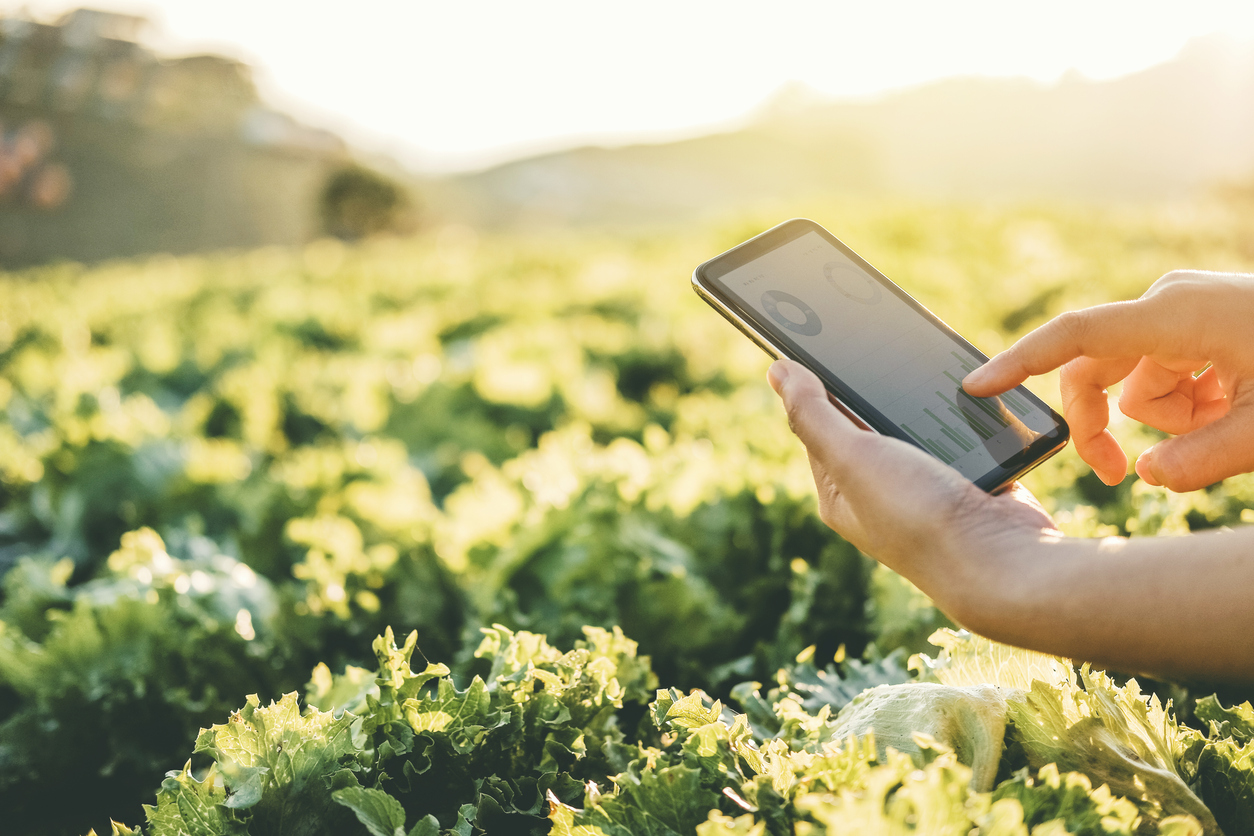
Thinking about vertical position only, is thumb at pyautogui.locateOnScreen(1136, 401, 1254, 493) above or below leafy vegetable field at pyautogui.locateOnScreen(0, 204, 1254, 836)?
above

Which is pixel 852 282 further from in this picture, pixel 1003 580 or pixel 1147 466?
pixel 1003 580

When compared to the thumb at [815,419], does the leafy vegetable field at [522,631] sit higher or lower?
lower

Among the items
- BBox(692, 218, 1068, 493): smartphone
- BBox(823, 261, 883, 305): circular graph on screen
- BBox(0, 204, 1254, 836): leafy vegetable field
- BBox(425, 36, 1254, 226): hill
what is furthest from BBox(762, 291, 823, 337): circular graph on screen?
BBox(425, 36, 1254, 226): hill

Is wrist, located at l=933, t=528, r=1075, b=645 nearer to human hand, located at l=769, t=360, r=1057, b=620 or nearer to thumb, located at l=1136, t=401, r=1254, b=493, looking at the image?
human hand, located at l=769, t=360, r=1057, b=620

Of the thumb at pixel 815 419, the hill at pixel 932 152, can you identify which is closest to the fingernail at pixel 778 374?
the thumb at pixel 815 419

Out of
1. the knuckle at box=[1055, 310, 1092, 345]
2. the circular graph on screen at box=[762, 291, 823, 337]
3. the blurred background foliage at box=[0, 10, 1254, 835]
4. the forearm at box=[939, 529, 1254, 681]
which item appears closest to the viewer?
the forearm at box=[939, 529, 1254, 681]

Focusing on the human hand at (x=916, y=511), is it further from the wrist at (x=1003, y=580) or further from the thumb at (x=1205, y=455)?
the thumb at (x=1205, y=455)

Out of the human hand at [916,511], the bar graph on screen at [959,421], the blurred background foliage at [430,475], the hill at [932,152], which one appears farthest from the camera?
the hill at [932,152]

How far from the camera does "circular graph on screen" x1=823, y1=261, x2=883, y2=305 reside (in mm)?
1706

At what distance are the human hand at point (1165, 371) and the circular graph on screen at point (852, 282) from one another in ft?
1.13

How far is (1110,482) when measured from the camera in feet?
5.27

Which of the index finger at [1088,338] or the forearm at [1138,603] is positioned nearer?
the forearm at [1138,603]

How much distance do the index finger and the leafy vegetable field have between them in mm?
483

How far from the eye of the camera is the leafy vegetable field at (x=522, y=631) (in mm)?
1177
